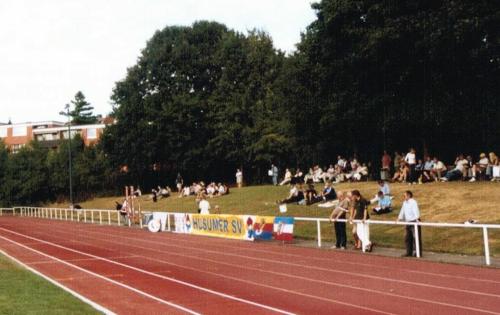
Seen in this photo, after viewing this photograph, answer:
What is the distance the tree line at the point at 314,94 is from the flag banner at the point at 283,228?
1292 centimetres

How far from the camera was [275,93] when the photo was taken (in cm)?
5203

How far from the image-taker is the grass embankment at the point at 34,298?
9.66 m

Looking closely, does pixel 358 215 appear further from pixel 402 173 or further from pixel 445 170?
pixel 402 173

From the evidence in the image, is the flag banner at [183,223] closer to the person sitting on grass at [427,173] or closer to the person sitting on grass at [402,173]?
the person sitting on grass at [402,173]

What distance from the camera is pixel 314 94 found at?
42.7 metres

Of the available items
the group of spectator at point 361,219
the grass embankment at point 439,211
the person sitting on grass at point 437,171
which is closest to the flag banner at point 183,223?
the grass embankment at point 439,211

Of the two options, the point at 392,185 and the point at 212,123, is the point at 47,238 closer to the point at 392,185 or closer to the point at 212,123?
the point at 392,185

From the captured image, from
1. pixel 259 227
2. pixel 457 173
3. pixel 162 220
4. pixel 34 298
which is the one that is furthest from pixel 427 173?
pixel 34 298

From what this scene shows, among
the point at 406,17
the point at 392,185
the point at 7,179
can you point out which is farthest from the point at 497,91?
the point at 7,179

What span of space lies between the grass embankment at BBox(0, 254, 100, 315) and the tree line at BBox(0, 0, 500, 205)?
2230cm

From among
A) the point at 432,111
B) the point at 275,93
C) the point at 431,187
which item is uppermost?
the point at 275,93

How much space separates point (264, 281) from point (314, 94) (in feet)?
99.1

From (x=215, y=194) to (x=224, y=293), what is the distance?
29483mm

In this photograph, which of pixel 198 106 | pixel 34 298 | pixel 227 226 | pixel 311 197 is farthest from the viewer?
pixel 198 106
